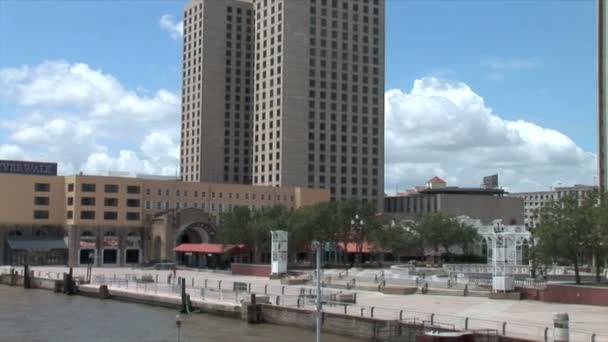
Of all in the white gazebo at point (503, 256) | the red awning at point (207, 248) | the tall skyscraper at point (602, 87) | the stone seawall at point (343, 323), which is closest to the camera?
the stone seawall at point (343, 323)

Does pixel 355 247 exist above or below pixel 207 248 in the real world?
above

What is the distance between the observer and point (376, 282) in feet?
261

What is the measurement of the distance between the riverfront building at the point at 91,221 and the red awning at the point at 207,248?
15.0ft

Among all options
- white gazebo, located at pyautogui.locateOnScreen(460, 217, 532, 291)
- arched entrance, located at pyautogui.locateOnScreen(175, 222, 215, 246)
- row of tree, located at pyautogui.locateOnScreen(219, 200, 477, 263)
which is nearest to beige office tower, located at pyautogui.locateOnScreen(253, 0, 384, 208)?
arched entrance, located at pyautogui.locateOnScreen(175, 222, 215, 246)

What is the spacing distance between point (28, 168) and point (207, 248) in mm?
38005

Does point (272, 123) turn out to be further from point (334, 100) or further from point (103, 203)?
→ point (103, 203)

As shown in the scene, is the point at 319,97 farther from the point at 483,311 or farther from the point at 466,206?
the point at 483,311

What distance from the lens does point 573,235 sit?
223 feet

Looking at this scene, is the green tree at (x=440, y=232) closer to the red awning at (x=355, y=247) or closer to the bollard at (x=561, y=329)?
the red awning at (x=355, y=247)

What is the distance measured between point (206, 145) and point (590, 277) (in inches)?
4900

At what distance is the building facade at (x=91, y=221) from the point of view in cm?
13450

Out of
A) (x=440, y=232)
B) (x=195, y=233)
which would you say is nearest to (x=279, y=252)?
(x=440, y=232)

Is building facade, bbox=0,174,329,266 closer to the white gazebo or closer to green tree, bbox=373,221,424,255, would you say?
green tree, bbox=373,221,424,255

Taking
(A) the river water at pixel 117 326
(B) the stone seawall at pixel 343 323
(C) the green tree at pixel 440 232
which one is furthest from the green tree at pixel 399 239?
(B) the stone seawall at pixel 343 323
